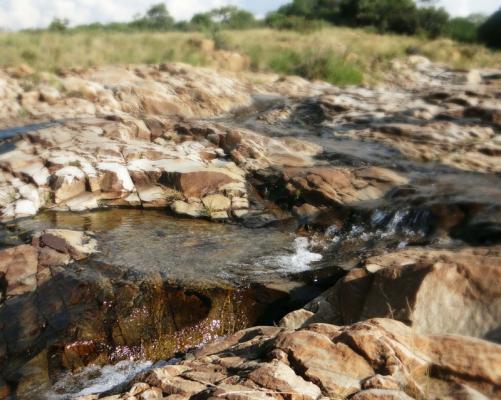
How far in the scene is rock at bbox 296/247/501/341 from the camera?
9.98 feet

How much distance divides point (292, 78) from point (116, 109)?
20.5 feet

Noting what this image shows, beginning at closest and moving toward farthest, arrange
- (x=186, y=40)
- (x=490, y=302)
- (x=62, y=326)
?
(x=490, y=302) < (x=62, y=326) < (x=186, y=40)

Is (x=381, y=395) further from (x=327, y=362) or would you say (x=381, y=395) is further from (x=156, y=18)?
(x=156, y=18)

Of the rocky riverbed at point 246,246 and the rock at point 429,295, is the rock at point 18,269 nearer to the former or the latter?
the rocky riverbed at point 246,246

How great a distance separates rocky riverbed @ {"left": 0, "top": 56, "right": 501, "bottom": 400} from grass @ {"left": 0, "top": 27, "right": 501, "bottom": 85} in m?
2.43

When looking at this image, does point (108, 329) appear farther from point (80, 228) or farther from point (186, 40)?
point (186, 40)

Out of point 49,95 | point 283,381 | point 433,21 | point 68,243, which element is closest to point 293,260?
point 68,243

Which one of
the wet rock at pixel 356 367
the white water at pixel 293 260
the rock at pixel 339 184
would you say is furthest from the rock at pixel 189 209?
the wet rock at pixel 356 367

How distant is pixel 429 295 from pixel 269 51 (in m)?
14.9

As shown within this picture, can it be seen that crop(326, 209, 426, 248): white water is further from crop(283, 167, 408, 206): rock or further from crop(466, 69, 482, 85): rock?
crop(466, 69, 482, 85): rock

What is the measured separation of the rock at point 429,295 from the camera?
120 inches

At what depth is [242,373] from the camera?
7.75 feet

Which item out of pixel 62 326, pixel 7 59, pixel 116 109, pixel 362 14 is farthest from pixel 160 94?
pixel 362 14

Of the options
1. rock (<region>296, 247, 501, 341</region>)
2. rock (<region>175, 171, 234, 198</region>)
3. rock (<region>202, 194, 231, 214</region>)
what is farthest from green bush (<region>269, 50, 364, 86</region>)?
rock (<region>296, 247, 501, 341</region>)
